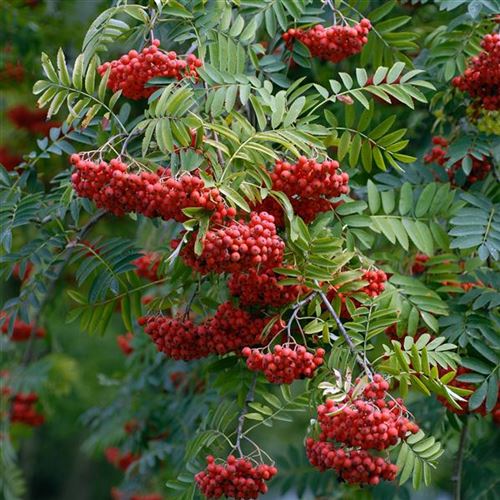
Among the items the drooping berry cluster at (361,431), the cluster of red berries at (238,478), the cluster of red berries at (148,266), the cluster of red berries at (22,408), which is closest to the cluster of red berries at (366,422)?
the drooping berry cluster at (361,431)

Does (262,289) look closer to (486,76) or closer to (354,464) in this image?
A: (354,464)

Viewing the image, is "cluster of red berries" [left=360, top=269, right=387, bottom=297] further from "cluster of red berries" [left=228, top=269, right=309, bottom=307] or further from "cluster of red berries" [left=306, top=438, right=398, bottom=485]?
"cluster of red berries" [left=306, top=438, right=398, bottom=485]

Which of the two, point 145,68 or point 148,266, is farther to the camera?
point 148,266

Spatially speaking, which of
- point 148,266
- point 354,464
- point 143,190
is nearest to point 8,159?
point 148,266

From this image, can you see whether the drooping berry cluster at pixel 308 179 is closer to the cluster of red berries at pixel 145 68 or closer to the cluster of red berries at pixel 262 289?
the cluster of red berries at pixel 262 289

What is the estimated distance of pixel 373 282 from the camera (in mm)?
2660

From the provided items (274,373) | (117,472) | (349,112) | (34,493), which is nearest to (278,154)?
(349,112)

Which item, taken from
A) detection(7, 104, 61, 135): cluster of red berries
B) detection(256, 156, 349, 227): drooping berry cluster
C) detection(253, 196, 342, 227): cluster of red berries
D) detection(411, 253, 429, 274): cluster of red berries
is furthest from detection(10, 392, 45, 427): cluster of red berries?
detection(256, 156, 349, 227): drooping berry cluster

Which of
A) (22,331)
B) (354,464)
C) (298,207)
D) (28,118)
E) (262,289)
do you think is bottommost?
(22,331)

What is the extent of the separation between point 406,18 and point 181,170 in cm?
117

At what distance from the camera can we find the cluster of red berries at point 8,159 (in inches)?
225

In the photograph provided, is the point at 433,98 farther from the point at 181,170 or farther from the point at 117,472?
the point at 117,472

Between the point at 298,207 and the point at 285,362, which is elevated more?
the point at 298,207

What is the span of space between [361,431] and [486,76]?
3.87ft
